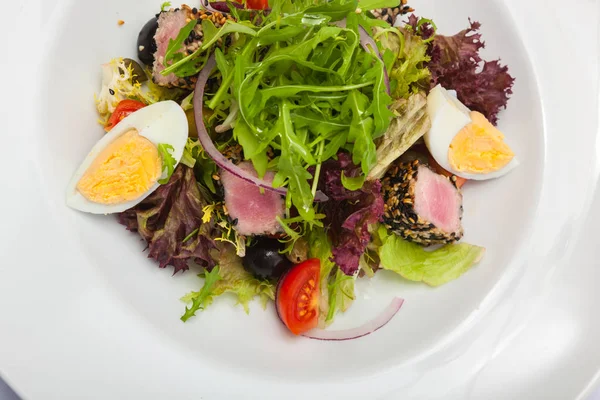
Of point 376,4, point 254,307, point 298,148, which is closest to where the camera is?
point 298,148

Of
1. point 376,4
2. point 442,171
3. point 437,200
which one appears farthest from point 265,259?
point 376,4

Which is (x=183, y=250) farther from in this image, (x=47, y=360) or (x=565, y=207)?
(x=565, y=207)

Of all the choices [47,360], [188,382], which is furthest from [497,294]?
[47,360]

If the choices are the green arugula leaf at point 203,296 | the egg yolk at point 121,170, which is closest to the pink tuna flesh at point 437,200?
the green arugula leaf at point 203,296

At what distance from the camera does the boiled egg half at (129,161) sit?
229 centimetres

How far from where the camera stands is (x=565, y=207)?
8.36 feet

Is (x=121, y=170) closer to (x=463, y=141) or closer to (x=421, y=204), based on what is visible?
(x=421, y=204)

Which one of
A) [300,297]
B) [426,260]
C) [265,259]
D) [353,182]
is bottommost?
[426,260]

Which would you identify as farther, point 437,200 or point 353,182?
point 437,200

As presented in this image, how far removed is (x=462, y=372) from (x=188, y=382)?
125cm

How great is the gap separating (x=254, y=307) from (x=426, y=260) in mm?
924

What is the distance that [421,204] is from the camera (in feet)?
8.32

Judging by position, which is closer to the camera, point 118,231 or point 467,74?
point 118,231

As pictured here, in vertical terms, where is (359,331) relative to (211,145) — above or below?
below
